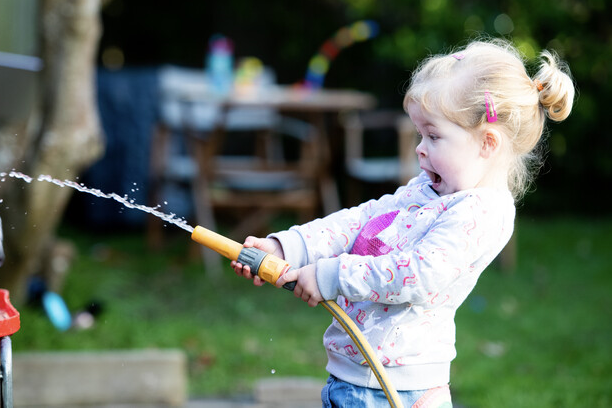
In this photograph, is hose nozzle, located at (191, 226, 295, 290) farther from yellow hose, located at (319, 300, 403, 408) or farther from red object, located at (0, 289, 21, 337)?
red object, located at (0, 289, 21, 337)

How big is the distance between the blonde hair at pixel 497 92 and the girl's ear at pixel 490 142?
18 mm

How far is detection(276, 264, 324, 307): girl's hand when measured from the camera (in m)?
1.57

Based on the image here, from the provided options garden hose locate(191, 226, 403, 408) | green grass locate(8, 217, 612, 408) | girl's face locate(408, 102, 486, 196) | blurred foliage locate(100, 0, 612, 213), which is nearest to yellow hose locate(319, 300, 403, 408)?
garden hose locate(191, 226, 403, 408)

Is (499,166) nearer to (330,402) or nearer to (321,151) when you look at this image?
(330,402)

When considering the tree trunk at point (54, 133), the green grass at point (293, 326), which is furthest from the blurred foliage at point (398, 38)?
the tree trunk at point (54, 133)

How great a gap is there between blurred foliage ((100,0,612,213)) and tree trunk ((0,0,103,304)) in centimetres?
372

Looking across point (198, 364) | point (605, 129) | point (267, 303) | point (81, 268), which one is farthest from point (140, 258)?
point (605, 129)

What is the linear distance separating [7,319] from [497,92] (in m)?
1.02

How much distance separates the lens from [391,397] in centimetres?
154

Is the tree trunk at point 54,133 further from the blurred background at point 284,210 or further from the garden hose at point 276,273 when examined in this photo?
the garden hose at point 276,273

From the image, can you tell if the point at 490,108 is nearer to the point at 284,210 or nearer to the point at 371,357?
the point at 371,357

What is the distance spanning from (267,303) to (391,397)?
299cm

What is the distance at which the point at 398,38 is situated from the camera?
6.80 m

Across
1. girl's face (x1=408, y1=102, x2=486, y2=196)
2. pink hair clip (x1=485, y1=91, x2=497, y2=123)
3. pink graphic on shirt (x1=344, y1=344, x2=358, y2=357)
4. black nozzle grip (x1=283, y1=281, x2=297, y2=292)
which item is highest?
pink hair clip (x1=485, y1=91, x2=497, y2=123)
